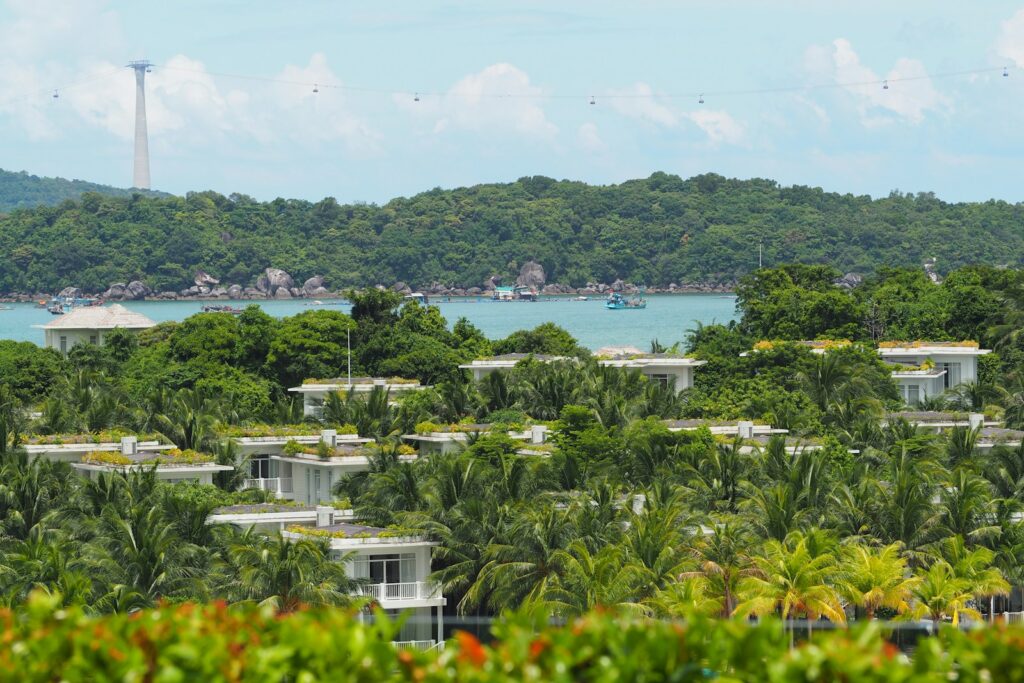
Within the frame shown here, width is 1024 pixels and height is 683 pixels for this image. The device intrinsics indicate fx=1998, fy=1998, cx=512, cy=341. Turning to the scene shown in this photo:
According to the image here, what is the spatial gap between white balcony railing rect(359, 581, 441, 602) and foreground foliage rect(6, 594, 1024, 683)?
27718mm

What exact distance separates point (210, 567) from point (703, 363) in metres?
38.7

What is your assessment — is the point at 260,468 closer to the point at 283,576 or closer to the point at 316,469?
the point at 316,469

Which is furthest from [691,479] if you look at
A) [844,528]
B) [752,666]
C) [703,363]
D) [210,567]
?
[752,666]

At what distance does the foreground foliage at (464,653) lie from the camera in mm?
13219

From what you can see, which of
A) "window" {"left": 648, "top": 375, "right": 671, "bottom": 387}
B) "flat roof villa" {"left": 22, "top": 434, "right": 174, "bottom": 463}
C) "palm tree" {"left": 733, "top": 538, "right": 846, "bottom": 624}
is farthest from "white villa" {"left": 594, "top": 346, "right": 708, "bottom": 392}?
"palm tree" {"left": 733, "top": 538, "right": 846, "bottom": 624}

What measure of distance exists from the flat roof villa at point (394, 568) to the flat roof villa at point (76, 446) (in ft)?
43.8

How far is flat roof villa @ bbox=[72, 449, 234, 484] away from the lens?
167 feet

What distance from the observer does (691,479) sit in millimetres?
46469

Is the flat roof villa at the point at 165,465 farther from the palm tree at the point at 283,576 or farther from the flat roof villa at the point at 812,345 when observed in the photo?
the flat roof villa at the point at 812,345

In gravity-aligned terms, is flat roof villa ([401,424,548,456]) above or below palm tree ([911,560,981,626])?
above

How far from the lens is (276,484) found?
56156 mm

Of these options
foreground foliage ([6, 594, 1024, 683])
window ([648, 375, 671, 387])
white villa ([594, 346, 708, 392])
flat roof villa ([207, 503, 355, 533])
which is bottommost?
flat roof villa ([207, 503, 355, 533])

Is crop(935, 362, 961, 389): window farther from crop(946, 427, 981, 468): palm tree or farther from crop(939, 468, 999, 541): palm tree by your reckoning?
crop(939, 468, 999, 541): palm tree

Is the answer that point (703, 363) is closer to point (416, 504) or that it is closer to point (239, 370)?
point (239, 370)
